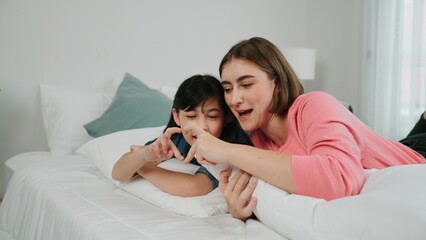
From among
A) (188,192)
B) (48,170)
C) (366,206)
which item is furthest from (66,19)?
(366,206)

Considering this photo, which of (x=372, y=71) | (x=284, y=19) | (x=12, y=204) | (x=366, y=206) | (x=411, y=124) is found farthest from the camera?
(x=284, y=19)

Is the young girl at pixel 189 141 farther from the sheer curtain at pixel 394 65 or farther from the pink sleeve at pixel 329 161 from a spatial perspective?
the sheer curtain at pixel 394 65

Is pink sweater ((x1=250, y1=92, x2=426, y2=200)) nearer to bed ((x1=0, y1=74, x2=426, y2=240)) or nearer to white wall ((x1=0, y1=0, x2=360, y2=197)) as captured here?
bed ((x1=0, y1=74, x2=426, y2=240))

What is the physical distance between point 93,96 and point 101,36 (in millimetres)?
396

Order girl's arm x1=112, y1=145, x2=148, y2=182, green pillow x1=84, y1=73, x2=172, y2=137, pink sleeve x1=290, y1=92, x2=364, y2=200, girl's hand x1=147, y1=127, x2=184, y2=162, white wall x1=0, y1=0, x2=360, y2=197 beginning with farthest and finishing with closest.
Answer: white wall x1=0, y1=0, x2=360, y2=197 < green pillow x1=84, y1=73, x2=172, y2=137 < girl's arm x1=112, y1=145, x2=148, y2=182 < girl's hand x1=147, y1=127, x2=184, y2=162 < pink sleeve x1=290, y1=92, x2=364, y2=200

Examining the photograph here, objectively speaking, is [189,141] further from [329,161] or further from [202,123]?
[329,161]

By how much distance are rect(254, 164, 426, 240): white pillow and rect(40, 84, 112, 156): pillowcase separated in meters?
1.44

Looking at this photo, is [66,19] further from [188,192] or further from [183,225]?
[183,225]

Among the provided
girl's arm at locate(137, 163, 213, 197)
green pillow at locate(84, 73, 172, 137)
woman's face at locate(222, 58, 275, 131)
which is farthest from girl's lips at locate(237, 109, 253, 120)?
green pillow at locate(84, 73, 172, 137)

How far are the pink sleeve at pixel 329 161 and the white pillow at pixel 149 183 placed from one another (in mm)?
343

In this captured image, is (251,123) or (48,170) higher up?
(251,123)

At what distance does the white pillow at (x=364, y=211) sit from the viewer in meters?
0.60

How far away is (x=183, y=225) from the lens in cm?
92

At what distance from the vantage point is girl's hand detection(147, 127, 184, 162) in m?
1.02
